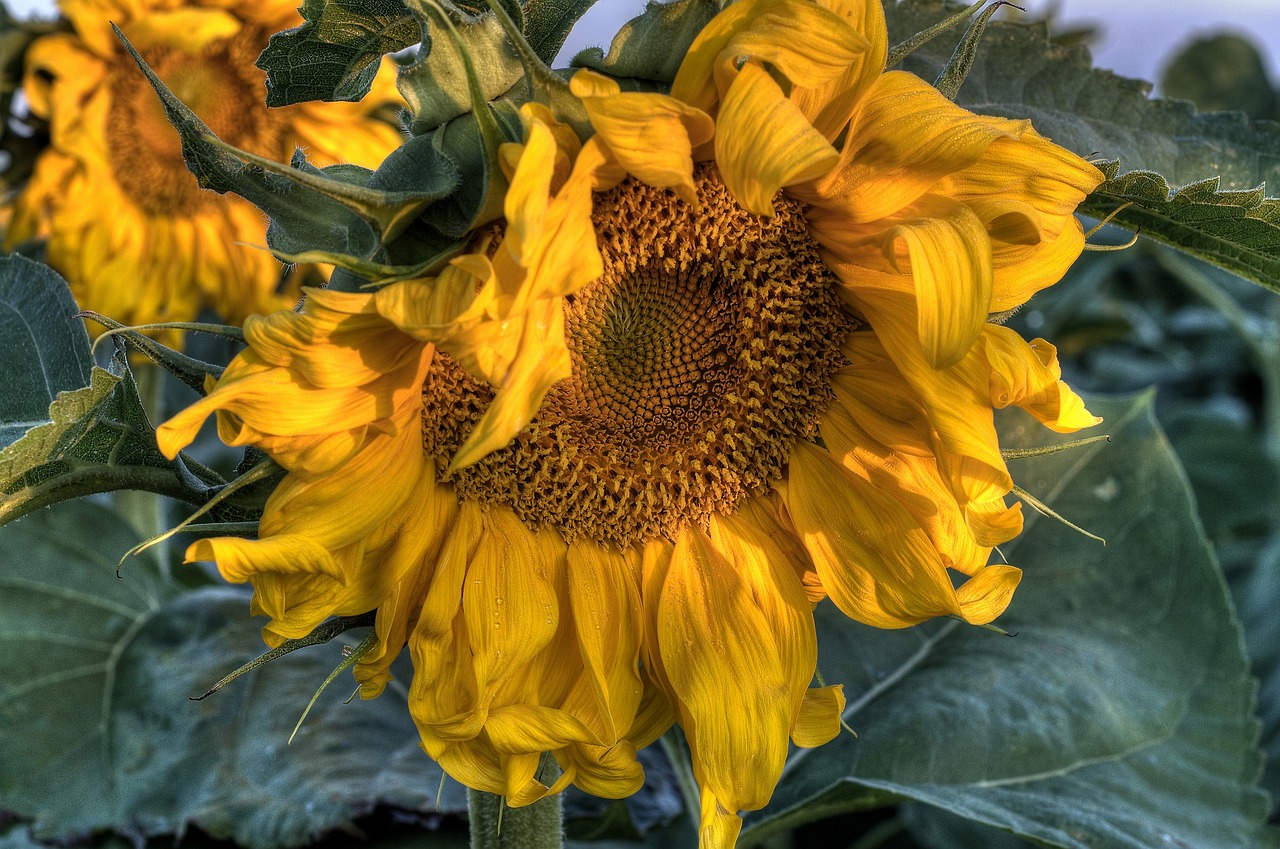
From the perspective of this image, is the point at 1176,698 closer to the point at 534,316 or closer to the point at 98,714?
the point at 534,316

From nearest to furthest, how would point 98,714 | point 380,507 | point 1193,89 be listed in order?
point 380,507 < point 98,714 < point 1193,89

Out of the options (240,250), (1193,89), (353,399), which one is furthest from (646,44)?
(1193,89)

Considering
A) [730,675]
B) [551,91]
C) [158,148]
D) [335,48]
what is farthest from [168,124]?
[730,675]

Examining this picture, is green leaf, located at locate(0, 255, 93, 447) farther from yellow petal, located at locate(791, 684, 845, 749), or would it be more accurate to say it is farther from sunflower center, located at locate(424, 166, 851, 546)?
yellow petal, located at locate(791, 684, 845, 749)

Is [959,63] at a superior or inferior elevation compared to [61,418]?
superior

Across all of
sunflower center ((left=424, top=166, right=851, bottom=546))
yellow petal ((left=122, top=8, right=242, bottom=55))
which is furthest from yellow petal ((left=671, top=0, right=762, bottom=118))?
yellow petal ((left=122, top=8, right=242, bottom=55))

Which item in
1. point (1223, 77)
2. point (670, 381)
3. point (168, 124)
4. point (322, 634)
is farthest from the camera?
point (1223, 77)

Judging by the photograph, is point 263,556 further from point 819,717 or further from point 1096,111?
point 1096,111
